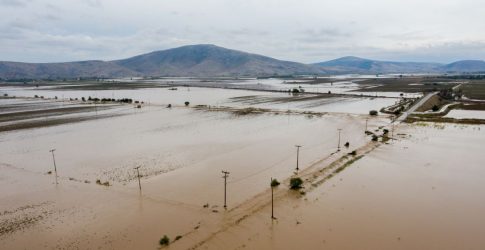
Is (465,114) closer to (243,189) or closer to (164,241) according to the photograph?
(243,189)

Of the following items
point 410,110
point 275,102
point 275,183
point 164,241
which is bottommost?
point 164,241

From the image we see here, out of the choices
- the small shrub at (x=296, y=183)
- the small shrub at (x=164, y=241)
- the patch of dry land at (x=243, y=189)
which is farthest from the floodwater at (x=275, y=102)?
the small shrub at (x=164, y=241)

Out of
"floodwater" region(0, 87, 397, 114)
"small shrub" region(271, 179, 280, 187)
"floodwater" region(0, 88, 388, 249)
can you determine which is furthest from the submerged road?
"small shrub" region(271, 179, 280, 187)

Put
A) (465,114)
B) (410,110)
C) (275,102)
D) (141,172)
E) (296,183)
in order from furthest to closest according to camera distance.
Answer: (275,102), (410,110), (465,114), (141,172), (296,183)

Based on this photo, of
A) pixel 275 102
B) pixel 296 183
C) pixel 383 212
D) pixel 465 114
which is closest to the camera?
pixel 383 212

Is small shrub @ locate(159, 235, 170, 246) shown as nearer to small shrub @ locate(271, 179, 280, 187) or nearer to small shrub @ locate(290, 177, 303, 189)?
small shrub @ locate(271, 179, 280, 187)

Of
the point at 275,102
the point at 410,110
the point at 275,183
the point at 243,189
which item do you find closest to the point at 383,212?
the point at 275,183

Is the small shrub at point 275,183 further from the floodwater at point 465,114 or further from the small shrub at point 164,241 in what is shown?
the floodwater at point 465,114
